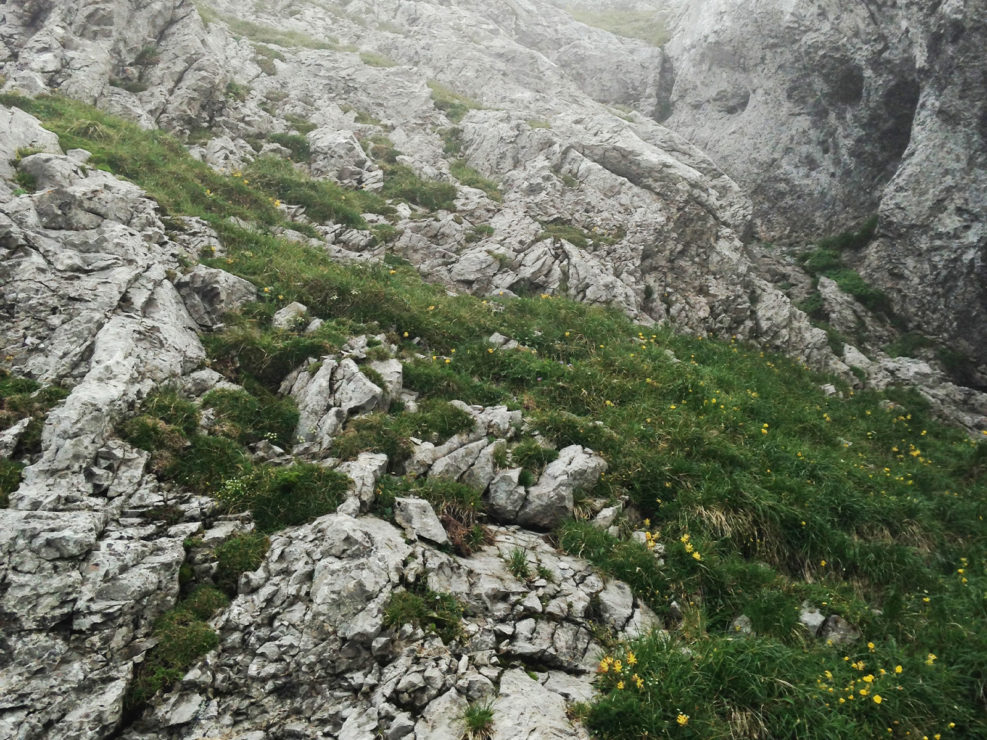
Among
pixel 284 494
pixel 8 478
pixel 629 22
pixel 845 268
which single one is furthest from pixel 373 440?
pixel 629 22

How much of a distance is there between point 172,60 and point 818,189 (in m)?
27.6

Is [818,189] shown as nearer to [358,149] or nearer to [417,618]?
[358,149]

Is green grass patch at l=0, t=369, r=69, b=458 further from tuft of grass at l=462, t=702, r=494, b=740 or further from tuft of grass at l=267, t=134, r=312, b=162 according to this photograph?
tuft of grass at l=267, t=134, r=312, b=162

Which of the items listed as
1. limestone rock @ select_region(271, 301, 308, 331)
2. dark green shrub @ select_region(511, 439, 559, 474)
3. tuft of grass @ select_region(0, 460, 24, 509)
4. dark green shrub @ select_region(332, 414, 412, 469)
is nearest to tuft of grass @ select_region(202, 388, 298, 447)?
dark green shrub @ select_region(332, 414, 412, 469)

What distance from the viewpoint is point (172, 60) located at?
2294 cm

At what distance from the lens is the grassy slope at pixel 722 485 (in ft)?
22.0

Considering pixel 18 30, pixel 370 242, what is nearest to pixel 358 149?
pixel 370 242

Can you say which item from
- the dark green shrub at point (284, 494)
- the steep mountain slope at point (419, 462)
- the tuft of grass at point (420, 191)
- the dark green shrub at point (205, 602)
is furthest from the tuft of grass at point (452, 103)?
the dark green shrub at point (205, 602)

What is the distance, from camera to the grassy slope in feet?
22.0

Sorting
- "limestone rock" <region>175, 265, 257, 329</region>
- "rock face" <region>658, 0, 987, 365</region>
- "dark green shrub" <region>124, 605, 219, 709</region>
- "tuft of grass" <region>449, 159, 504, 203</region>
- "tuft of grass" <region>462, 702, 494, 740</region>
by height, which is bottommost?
"dark green shrub" <region>124, 605, 219, 709</region>

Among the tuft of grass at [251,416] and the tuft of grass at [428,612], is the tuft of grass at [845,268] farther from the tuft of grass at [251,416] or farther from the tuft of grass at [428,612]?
the tuft of grass at [428,612]

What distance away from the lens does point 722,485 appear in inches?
394

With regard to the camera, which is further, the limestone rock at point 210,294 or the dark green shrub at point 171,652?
the limestone rock at point 210,294

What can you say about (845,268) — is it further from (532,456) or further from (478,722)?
(478,722)
